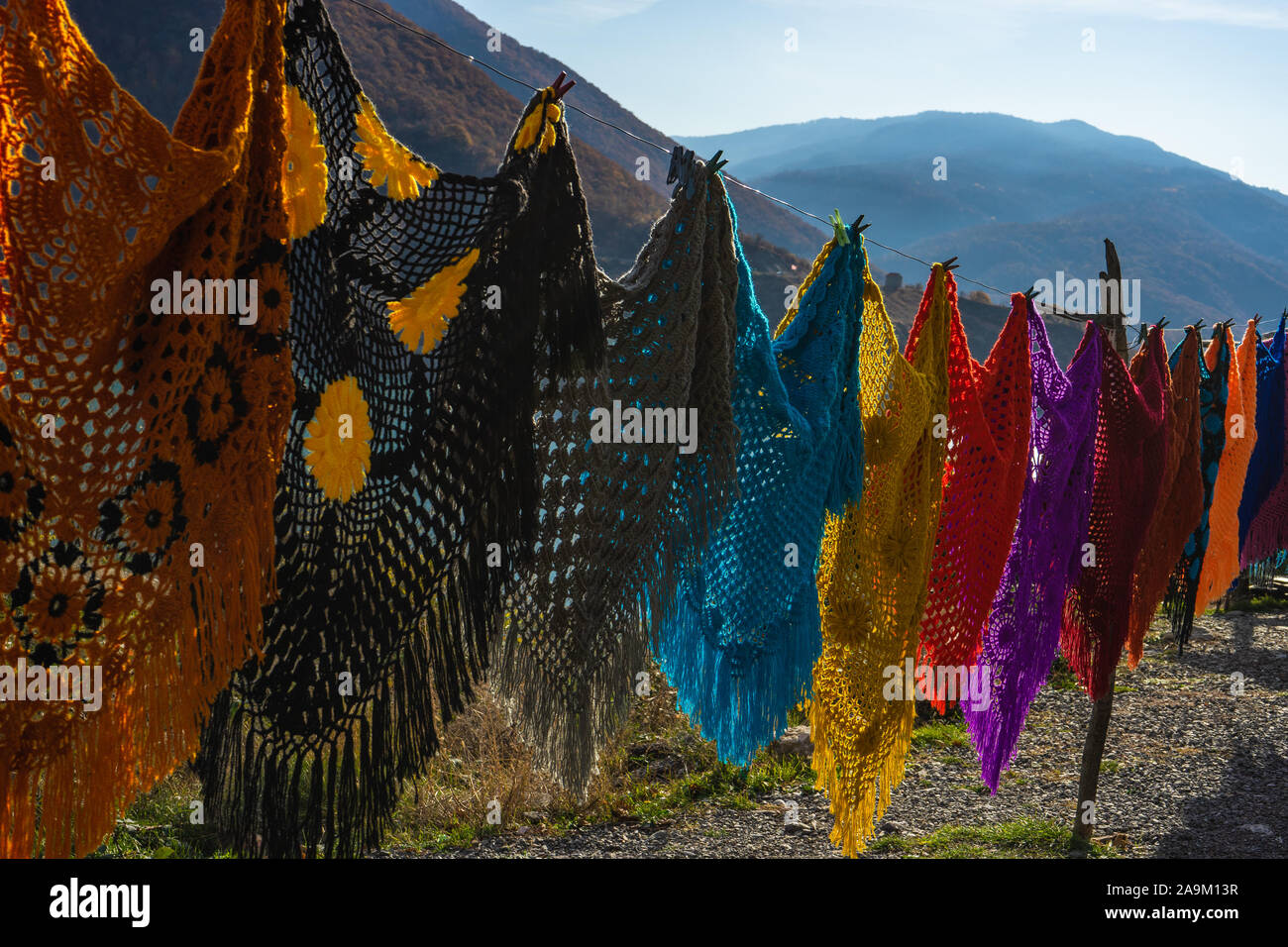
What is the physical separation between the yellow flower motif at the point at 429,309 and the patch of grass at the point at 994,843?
10.8 feet

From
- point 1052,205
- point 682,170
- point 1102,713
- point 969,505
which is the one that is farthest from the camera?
point 1052,205

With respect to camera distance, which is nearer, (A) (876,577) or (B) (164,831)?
(A) (876,577)

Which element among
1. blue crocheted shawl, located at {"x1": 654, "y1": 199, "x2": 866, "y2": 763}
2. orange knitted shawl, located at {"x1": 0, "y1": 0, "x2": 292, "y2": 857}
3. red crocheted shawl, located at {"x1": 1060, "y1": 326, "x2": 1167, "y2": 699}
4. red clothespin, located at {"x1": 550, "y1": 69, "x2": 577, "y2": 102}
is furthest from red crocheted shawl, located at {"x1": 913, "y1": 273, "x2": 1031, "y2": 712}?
orange knitted shawl, located at {"x1": 0, "y1": 0, "x2": 292, "y2": 857}

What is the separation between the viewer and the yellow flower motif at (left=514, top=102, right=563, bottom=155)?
5.00 feet

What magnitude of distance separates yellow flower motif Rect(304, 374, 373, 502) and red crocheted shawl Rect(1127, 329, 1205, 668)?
2.73m

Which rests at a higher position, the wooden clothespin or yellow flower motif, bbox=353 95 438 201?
the wooden clothespin

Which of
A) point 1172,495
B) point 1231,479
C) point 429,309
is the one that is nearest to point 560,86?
point 429,309

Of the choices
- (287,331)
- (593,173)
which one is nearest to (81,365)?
(287,331)

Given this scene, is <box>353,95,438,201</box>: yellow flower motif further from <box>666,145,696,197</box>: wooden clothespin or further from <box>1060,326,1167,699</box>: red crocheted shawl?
<box>1060,326,1167,699</box>: red crocheted shawl

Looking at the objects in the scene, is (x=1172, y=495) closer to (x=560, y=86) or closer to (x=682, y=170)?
(x=682, y=170)

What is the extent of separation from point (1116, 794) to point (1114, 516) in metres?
2.27

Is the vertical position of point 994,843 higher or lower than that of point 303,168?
lower

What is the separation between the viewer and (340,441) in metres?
1.37
